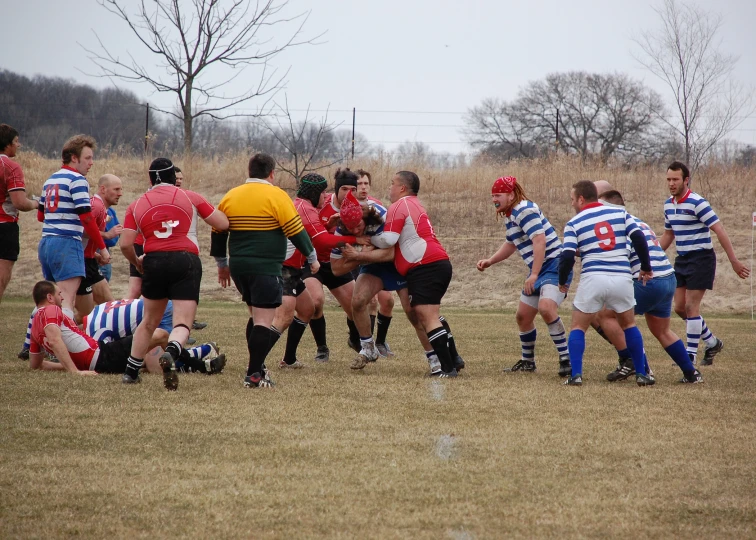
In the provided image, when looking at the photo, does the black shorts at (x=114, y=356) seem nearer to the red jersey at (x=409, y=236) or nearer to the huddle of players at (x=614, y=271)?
the red jersey at (x=409, y=236)

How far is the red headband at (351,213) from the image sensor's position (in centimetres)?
738

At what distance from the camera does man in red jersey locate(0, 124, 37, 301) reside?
826 cm

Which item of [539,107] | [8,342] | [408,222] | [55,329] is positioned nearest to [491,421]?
[408,222]

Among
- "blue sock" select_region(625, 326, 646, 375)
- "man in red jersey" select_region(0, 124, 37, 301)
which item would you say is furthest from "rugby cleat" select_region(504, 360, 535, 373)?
"man in red jersey" select_region(0, 124, 37, 301)

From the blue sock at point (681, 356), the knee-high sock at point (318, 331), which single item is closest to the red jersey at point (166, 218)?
the knee-high sock at point (318, 331)

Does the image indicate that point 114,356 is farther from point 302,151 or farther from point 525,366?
point 302,151

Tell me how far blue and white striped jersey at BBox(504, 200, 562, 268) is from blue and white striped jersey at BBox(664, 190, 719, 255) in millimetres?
1656

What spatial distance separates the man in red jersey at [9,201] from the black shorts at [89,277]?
2.22 ft

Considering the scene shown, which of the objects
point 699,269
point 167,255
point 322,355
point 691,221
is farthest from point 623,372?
point 167,255

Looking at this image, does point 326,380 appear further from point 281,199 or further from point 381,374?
point 281,199

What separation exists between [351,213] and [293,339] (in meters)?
1.62

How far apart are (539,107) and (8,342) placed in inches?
1678

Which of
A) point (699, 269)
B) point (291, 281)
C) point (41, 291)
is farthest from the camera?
point (699, 269)

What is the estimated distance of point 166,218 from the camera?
6.46 m
